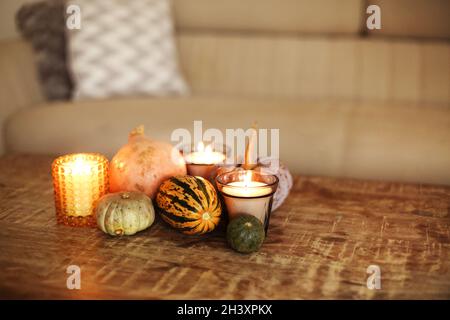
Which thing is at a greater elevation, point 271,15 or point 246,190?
point 271,15

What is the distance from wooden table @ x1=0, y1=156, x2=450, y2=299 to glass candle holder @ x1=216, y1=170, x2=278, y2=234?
50 millimetres

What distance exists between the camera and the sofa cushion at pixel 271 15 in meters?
2.12

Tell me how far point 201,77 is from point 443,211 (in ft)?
4.62

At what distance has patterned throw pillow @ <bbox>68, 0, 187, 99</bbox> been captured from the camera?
2.00 metres

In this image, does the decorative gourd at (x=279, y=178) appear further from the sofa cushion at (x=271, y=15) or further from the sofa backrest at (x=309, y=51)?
the sofa cushion at (x=271, y=15)

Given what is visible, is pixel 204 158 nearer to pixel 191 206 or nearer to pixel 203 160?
pixel 203 160

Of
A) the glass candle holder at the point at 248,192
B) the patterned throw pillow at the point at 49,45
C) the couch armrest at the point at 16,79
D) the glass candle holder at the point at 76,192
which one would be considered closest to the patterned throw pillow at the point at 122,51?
the patterned throw pillow at the point at 49,45

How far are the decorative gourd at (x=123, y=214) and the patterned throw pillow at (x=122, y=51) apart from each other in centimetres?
121

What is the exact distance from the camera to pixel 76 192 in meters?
0.91

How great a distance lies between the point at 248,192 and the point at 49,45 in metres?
1.45

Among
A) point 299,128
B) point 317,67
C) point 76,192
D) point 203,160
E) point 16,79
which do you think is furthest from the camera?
point 317,67

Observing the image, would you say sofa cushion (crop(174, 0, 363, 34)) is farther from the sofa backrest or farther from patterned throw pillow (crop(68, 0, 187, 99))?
patterned throw pillow (crop(68, 0, 187, 99))

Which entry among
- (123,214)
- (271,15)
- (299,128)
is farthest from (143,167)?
(271,15)

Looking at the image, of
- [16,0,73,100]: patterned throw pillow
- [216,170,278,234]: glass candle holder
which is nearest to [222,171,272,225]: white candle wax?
[216,170,278,234]: glass candle holder
